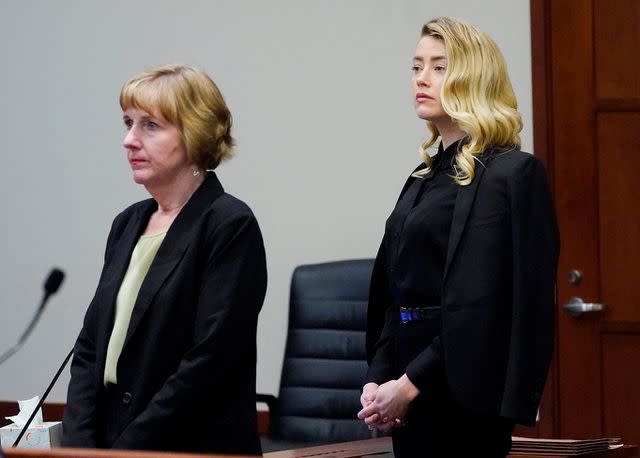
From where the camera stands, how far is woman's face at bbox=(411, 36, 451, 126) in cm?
265

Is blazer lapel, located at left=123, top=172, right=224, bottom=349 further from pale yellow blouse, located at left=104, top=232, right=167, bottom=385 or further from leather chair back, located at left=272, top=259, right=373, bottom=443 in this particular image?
leather chair back, located at left=272, top=259, right=373, bottom=443

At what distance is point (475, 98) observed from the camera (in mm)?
2605

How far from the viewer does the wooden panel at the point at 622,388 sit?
14.4 feet

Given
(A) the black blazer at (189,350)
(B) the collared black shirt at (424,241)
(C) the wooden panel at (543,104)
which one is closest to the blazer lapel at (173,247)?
(A) the black blazer at (189,350)

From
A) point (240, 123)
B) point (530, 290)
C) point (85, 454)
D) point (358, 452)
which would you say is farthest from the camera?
point (240, 123)

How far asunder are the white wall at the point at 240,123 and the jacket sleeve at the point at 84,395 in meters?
2.12

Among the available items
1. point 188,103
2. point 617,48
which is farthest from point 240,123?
point 188,103

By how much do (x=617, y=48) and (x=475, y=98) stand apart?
200 cm

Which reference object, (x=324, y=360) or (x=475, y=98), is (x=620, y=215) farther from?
(x=475, y=98)

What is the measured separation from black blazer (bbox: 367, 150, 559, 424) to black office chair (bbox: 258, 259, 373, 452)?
150 centimetres

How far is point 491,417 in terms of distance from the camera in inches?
97.1

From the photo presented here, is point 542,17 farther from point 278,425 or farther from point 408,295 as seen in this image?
point 408,295

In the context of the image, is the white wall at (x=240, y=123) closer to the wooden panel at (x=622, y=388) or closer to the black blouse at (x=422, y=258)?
the wooden panel at (x=622, y=388)

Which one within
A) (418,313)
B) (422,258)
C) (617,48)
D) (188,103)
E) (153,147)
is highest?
(617,48)
